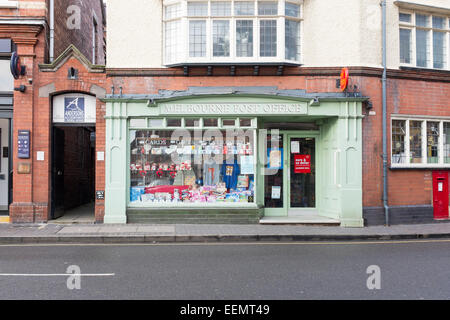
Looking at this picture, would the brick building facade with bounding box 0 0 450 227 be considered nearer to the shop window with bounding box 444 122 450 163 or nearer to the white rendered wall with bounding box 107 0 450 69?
the white rendered wall with bounding box 107 0 450 69

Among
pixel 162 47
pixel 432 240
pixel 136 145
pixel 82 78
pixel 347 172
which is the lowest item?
pixel 432 240

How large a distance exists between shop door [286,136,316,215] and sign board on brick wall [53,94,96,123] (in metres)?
6.51

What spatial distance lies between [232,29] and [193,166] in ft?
14.5

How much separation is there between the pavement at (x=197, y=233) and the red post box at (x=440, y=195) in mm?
1031

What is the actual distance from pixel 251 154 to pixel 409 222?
537 centimetres

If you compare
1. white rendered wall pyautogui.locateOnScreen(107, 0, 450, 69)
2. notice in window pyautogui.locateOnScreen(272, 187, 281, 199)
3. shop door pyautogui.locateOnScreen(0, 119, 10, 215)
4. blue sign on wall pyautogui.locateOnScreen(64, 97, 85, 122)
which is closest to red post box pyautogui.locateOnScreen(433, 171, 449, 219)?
white rendered wall pyautogui.locateOnScreen(107, 0, 450, 69)

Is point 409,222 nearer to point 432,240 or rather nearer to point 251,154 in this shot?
point 432,240

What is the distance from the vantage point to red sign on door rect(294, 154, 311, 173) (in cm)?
1282

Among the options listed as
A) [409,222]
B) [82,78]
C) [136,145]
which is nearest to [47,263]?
[136,145]

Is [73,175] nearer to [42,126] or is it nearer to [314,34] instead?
[42,126]

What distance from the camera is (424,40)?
12.8m

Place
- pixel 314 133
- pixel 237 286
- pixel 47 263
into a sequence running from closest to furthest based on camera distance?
pixel 237 286
pixel 47 263
pixel 314 133

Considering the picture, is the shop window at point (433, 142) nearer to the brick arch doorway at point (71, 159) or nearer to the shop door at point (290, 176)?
the shop door at point (290, 176)

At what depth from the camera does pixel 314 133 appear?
12.9m
